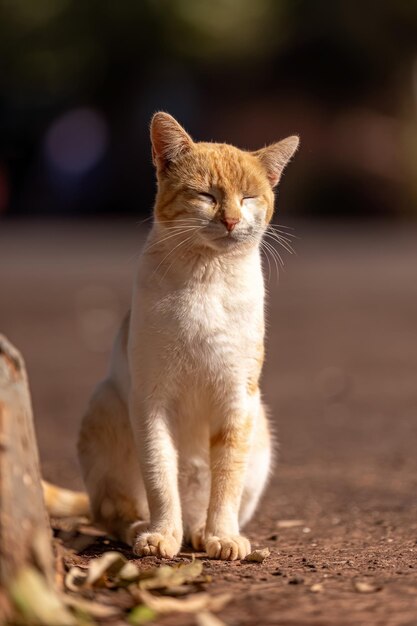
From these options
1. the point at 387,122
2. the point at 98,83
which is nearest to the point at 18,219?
the point at 98,83

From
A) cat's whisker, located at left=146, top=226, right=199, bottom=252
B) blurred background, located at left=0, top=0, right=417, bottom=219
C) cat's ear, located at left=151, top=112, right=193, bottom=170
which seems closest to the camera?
cat's whisker, located at left=146, top=226, right=199, bottom=252

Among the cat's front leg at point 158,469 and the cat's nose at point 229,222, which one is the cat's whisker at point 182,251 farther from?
the cat's front leg at point 158,469

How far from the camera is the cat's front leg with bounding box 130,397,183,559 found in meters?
3.88

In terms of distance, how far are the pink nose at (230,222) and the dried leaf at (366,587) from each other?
128 centimetres

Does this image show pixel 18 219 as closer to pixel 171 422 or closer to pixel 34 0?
pixel 34 0

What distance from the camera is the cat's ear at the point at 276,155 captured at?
4.15m

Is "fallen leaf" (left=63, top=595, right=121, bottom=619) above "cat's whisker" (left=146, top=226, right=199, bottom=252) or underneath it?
underneath

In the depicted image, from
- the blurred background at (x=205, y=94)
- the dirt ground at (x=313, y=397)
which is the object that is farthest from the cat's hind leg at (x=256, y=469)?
the blurred background at (x=205, y=94)

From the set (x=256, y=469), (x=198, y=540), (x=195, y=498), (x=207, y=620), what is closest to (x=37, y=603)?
(x=207, y=620)

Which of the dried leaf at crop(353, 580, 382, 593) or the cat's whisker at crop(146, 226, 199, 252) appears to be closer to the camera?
the dried leaf at crop(353, 580, 382, 593)

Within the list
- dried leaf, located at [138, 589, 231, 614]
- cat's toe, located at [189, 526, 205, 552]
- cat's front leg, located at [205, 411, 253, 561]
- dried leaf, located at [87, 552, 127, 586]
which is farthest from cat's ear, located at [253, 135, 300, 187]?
dried leaf, located at [138, 589, 231, 614]

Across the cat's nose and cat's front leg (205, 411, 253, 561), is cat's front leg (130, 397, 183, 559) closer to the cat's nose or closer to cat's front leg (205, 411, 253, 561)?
cat's front leg (205, 411, 253, 561)

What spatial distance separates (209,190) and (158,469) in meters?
1.00

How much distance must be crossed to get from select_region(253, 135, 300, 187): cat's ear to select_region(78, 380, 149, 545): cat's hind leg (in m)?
1.03
